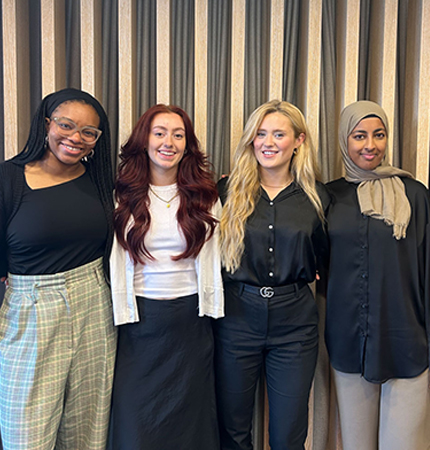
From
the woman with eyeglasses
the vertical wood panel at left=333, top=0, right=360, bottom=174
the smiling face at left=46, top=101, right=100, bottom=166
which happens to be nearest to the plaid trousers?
the woman with eyeglasses

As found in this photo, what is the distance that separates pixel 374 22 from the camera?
6.92 ft

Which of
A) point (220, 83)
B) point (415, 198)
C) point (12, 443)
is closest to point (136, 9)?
point (220, 83)

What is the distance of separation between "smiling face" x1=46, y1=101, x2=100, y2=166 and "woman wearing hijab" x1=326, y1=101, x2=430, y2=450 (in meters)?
1.23

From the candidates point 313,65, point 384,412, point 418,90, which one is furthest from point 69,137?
point 384,412

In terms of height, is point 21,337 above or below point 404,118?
below

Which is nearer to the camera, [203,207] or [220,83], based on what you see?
[203,207]

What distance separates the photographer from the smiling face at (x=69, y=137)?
5.01 ft

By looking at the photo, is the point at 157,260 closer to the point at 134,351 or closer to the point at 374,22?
the point at 134,351

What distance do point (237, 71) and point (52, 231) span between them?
131 cm

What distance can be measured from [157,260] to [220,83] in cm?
114

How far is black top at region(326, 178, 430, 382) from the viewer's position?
1709 mm

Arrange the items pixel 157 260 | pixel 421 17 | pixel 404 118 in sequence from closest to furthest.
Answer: pixel 157 260 < pixel 421 17 < pixel 404 118

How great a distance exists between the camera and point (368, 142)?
1737mm

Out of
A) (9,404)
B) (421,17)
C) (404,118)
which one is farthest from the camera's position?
(404,118)
